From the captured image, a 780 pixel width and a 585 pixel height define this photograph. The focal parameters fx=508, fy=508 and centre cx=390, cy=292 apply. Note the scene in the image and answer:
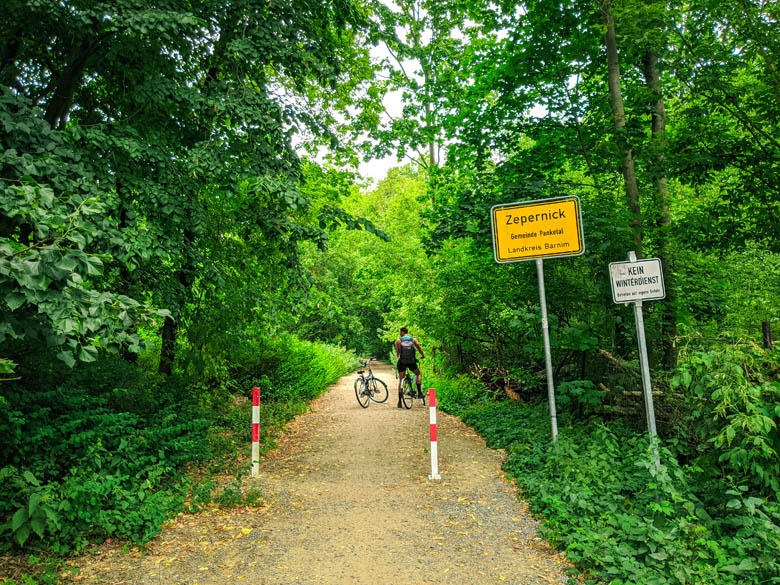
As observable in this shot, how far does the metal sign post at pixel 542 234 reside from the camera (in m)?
6.83

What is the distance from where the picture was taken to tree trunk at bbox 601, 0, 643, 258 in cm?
752

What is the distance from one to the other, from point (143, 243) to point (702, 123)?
7.54 meters

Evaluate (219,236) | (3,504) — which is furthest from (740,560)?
(219,236)

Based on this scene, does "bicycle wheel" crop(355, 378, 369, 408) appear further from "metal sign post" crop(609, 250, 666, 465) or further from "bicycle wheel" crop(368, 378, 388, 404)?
"metal sign post" crop(609, 250, 666, 465)

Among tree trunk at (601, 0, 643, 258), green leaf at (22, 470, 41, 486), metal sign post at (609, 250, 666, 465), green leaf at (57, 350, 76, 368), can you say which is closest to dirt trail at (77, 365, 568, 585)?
green leaf at (22, 470, 41, 486)

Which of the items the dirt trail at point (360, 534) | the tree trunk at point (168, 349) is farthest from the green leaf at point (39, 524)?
the tree trunk at point (168, 349)

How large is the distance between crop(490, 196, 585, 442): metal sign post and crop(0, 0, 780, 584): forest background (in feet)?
1.80

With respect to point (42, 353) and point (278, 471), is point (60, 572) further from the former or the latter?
point (278, 471)

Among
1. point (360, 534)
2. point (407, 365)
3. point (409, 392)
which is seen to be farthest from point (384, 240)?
point (409, 392)

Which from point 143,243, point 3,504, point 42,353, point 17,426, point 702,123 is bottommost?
point 3,504

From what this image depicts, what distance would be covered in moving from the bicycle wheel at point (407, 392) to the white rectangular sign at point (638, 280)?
8.74 m

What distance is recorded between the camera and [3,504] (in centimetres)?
421

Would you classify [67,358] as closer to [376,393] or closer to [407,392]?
[407,392]

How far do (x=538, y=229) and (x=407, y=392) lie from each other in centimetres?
828
